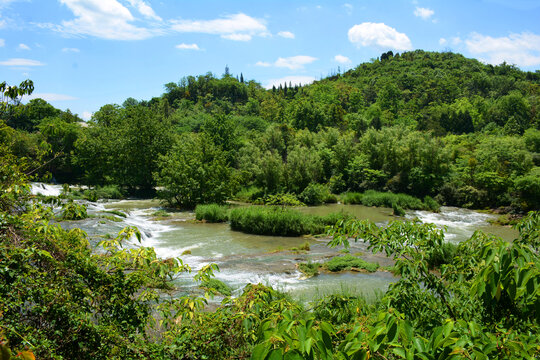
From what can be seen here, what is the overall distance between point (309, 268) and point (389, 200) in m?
17.6

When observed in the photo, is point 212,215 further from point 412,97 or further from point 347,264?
point 412,97

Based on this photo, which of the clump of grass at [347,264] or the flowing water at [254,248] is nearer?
the flowing water at [254,248]

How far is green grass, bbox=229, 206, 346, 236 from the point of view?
60.8 ft

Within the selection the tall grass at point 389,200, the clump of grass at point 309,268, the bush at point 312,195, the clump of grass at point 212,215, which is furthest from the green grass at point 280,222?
the bush at point 312,195

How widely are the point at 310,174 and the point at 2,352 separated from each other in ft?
99.1

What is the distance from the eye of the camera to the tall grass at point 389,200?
26.8 metres

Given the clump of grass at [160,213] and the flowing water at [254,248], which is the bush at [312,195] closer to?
the flowing water at [254,248]

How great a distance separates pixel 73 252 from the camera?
11.4 ft

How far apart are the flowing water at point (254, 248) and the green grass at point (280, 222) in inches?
23.6

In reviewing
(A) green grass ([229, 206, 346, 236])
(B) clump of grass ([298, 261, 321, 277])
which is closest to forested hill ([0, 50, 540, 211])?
(A) green grass ([229, 206, 346, 236])

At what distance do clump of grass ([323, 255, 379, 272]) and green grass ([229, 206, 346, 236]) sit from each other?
5.27 metres


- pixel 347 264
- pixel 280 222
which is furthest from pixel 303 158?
Result: pixel 347 264

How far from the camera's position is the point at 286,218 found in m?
18.5

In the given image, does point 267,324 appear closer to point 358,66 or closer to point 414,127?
point 414,127
